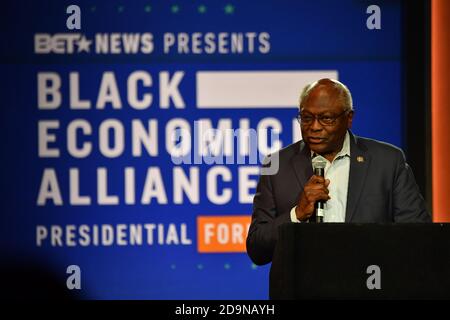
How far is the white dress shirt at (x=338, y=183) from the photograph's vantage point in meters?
2.61

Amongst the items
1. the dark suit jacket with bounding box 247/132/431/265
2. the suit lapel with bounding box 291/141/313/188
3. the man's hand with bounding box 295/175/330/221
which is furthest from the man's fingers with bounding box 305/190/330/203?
the suit lapel with bounding box 291/141/313/188

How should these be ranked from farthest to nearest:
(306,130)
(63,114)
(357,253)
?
1. (63,114)
2. (306,130)
3. (357,253)

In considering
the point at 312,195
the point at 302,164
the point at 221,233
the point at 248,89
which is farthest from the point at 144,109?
the point at 312,195

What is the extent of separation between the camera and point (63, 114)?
13.6 ft

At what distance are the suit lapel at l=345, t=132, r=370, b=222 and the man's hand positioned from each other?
355 millimetres

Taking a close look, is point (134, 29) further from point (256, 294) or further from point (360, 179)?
point (360, 179)

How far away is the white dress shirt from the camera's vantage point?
261 cm

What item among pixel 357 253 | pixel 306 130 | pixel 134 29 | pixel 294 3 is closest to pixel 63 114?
pixel 134 29

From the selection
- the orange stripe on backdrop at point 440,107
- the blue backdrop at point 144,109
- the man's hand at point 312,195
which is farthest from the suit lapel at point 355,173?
the orange stripe on backdrop at point 440,107

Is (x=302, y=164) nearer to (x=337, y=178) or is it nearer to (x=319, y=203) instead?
(x=337, y=178)

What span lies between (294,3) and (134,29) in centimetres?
85

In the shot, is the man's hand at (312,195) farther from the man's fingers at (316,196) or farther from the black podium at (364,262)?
the black podium at (364,262)

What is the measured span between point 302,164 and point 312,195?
51cm

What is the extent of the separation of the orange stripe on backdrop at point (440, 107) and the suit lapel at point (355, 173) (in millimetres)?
1564
